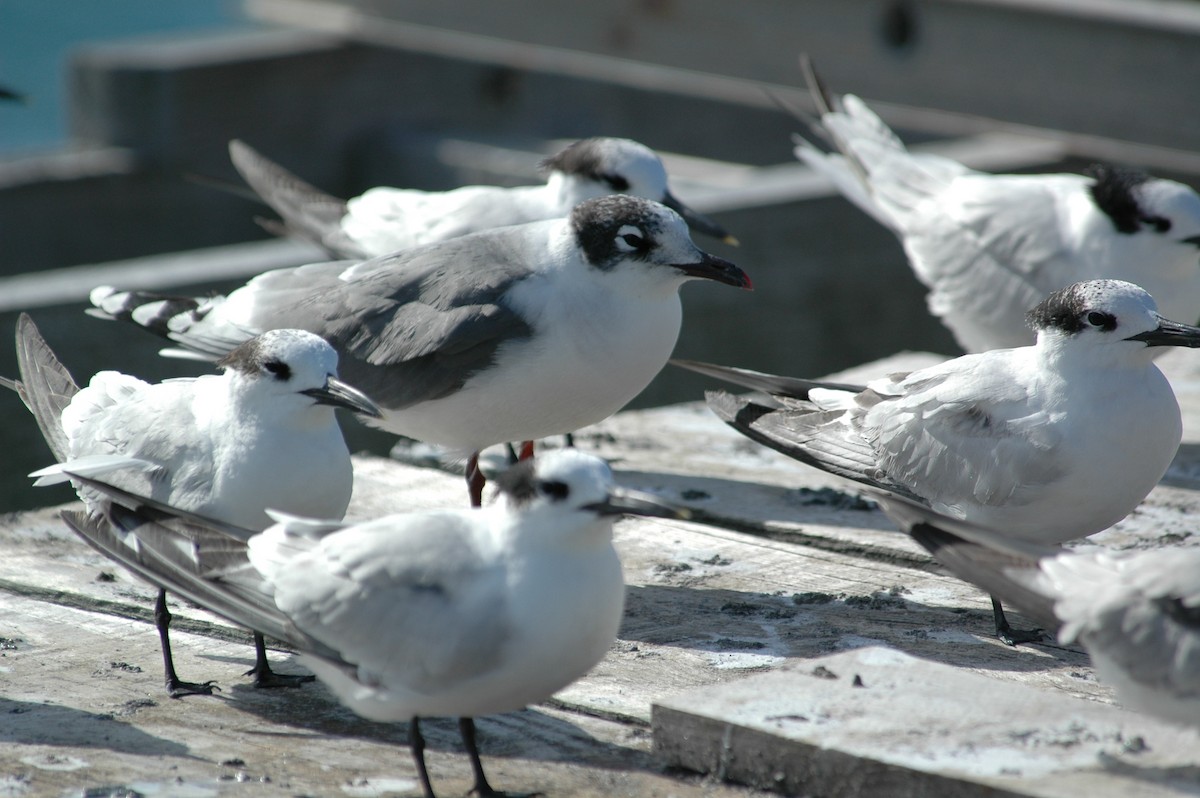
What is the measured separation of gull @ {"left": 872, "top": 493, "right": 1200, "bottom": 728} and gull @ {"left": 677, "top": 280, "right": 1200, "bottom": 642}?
711 mm

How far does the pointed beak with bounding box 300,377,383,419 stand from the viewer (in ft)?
12.3

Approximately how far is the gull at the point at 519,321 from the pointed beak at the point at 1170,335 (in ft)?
3.50

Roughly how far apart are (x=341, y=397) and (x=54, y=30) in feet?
108

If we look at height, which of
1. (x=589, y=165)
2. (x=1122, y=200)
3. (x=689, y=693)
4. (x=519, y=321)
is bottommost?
(x=689, y=693)

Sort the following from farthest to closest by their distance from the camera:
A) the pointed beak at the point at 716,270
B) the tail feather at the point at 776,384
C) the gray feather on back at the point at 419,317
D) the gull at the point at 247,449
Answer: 1. the tail feather at the point at 776,384
2. the gray feather on back at the point at 419,317
3. the pointed beak at the point at 716,270
4. the gull at the point at 247,449

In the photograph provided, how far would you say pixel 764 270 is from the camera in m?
8.36

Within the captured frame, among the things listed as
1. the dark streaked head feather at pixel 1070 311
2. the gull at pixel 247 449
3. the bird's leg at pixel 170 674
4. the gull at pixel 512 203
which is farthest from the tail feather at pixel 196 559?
the gull at pixel 512 203

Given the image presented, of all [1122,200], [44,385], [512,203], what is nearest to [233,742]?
[44,385]

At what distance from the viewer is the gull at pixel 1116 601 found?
301 centimetres

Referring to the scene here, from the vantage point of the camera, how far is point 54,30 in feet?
112

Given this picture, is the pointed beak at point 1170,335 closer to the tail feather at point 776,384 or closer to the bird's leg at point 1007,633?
the bird's leg at point 1007,633

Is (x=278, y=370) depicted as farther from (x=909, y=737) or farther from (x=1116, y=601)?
(x=1116, y=601)

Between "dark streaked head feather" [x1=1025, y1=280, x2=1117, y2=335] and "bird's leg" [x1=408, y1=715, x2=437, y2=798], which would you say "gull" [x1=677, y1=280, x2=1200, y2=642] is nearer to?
"dark streaked head feather" [x1=1025, y1=280, x2=1117, y2=335]

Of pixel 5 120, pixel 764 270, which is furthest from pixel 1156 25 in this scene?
pixel 5 120
